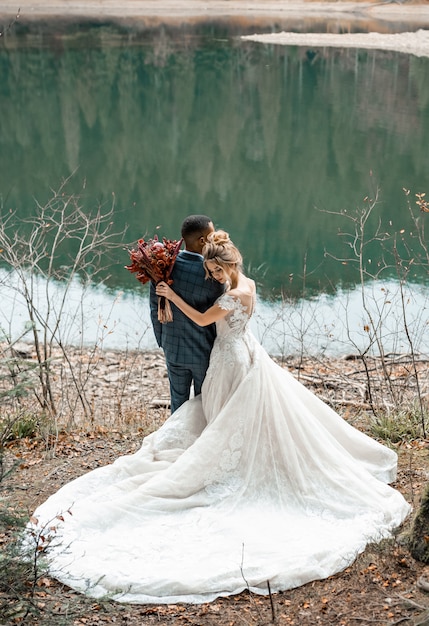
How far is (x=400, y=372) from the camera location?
879 cm

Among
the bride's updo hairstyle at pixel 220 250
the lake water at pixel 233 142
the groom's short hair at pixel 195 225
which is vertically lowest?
the lake water at pixel 233 142

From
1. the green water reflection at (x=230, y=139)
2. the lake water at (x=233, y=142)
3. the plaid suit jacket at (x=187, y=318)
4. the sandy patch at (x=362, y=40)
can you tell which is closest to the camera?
the plaid suit jacket at (x=187, y=318)

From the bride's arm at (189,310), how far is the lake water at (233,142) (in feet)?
16.3

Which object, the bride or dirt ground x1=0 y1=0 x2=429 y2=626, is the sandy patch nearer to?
dirt ground x1=0 y1=0 x2=429 y2=626

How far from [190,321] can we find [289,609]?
1795 mm

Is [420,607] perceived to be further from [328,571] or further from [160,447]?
[160,447]

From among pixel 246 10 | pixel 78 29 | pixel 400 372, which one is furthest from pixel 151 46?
pixel 400 372

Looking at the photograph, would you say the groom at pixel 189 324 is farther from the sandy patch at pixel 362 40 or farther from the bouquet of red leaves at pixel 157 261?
the sandy patch at pixel 362 40

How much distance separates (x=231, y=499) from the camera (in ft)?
14.5

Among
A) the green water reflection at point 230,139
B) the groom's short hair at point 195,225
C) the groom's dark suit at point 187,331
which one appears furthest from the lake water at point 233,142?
the groom's short hair at point 195,225

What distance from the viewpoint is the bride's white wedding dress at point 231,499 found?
3.85 m

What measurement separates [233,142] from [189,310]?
1988 cm

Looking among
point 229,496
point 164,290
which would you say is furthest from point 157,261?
point 229,496

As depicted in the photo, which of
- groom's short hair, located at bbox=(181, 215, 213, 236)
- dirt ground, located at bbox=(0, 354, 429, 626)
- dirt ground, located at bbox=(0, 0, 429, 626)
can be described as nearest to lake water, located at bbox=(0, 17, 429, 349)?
dirt ground, located at bbox=(0, 0, 429, 626)
